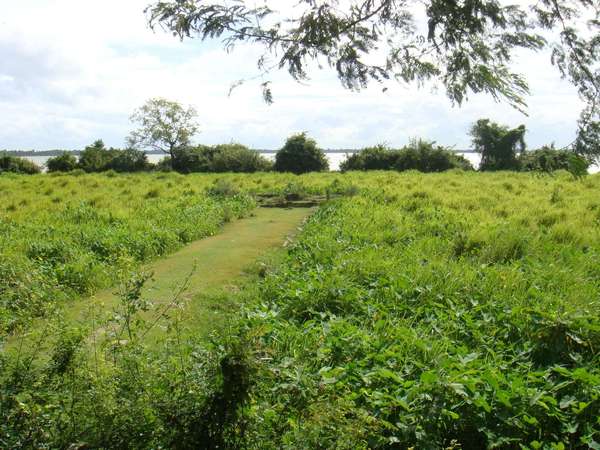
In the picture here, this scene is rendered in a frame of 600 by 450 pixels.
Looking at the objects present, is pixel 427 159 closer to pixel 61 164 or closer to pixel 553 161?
pixel 61 164

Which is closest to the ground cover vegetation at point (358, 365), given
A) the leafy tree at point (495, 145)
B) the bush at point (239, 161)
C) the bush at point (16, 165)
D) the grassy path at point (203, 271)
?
the grassy path at point (203, 271)

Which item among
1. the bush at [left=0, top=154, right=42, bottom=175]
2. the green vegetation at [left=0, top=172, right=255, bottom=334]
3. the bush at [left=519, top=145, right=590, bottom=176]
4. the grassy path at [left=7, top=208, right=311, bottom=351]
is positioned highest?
the bush at [left=0, top=154, right=42, bottom=175]

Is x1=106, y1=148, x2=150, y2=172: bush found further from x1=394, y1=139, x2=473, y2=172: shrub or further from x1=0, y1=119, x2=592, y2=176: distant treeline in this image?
x1=394, y1=139, x2=473, y2=172: shrub

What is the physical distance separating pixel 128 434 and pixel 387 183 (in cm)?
1870

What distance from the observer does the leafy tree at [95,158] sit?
37.2m

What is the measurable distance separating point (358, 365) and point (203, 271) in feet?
15.7

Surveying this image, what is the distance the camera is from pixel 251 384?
3232 millimetres

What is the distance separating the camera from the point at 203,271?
29.0ft

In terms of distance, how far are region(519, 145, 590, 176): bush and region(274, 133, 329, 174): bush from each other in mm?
31192

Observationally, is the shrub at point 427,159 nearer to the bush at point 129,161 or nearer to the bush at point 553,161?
the bush at point 129,161

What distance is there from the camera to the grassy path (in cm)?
566

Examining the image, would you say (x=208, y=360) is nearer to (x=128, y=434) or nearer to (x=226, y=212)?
(x=128, y=434)

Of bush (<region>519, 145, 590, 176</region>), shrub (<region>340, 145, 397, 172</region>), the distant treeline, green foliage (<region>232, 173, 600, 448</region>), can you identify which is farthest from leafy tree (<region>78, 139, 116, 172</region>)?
bush (<region>519, 145, 590, 176</region>)

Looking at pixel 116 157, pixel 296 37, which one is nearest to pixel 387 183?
pixel 296 37
